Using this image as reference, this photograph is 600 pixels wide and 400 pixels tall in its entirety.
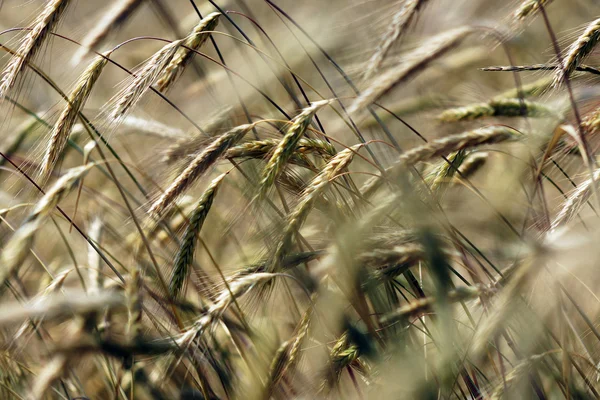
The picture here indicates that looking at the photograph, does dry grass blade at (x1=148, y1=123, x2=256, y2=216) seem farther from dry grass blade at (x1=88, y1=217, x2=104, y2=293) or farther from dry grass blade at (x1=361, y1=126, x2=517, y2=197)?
dry grass blade at (x1=88, y1=217, x2=104, y2=293)

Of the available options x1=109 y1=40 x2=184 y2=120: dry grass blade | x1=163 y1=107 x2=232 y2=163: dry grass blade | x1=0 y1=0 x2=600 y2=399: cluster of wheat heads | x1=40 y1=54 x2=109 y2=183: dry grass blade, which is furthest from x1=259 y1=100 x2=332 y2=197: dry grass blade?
x1=40 y1=54 x2=109 y2=183: dry grass blade

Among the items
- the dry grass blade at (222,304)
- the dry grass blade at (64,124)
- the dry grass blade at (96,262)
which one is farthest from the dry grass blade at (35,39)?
the dry grass blade at (222,304)

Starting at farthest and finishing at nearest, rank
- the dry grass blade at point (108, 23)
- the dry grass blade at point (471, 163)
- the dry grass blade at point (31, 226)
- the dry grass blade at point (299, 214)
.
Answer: the dry grass blade at point (471, 163), the dry grass blade at point (108, 23), the dry grass blade at point (299, 214), the dry grass blade at point (31, 226)

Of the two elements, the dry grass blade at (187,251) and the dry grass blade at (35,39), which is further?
the dry grass blade at (35,39)

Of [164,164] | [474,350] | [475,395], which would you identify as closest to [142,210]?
[164,164]

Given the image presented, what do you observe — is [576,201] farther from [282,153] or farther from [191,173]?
[191,173]

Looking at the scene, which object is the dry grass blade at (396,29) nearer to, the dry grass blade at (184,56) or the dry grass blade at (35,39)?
the dry grass blade at (184,56)
